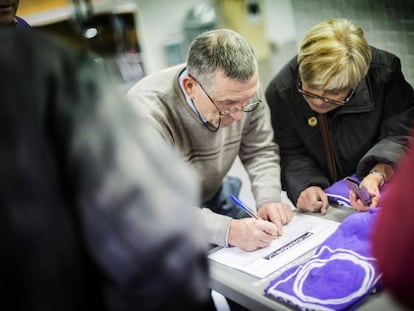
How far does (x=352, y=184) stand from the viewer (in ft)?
5.42

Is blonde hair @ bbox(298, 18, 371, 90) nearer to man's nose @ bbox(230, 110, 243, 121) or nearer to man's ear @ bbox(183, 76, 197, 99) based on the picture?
man's nose @ bbox(230, 110, 243, 121)

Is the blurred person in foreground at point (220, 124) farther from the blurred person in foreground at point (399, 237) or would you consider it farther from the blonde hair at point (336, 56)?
the blurred person in foreground at point (399, 237)

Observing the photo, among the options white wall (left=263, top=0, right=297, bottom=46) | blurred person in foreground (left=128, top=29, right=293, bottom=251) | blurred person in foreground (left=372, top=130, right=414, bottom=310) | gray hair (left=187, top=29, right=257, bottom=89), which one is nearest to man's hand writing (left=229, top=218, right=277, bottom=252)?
blurred person in foreground (left=128, top=29, right=293, bottom=251)

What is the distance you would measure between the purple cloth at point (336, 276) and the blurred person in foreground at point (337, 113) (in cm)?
25

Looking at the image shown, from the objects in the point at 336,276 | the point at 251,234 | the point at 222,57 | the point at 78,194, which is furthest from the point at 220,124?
the point at 78,194

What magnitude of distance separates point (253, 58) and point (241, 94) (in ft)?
0.39

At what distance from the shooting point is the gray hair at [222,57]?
152 centimetres

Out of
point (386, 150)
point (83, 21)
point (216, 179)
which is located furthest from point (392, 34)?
point (83, 21)

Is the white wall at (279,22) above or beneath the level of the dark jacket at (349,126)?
above

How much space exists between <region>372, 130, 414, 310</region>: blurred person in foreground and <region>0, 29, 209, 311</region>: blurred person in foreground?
0.27 metres

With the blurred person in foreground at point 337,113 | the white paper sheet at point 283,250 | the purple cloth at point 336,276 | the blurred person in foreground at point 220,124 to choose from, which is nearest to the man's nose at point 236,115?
the blurred person in foreground at point 220,124

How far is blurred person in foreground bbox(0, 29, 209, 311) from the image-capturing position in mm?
670

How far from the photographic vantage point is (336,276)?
1.18 m

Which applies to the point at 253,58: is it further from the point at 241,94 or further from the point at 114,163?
the point at 114,163
